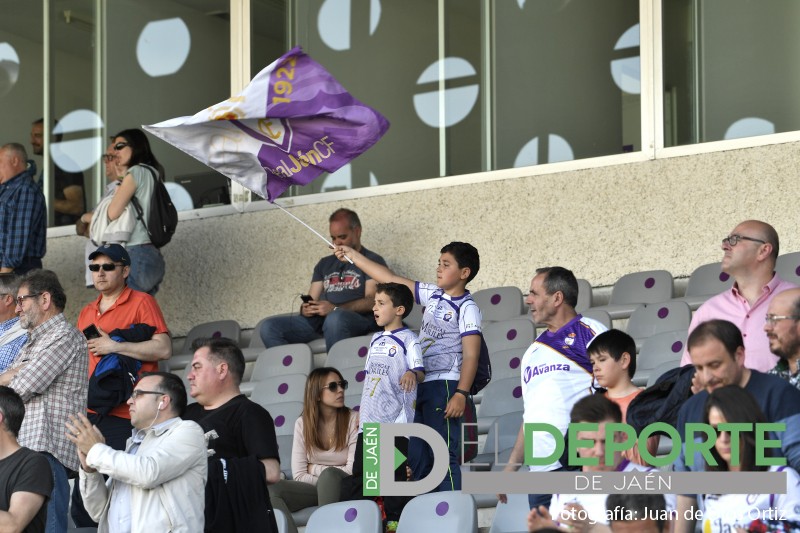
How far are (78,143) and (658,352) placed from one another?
594 centimetres

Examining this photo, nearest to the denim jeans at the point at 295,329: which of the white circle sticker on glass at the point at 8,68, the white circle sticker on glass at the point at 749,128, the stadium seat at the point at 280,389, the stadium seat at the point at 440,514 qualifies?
the stadium seat at the point at 280,389

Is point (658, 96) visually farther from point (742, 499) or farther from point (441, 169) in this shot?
point (742, 499)

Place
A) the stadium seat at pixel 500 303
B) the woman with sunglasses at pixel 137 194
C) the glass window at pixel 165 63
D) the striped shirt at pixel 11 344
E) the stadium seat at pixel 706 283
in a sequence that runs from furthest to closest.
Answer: the glass window at pixel 165 63 < the woman with sunglasses at pixel 137 194 < the stadium seat at pixel 500 303 < the stadium seat at pixel 706 283 < the striped shirt at pixel 11 344

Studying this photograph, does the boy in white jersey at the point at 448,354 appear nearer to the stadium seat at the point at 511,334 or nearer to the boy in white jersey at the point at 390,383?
the boy in white jersey at the point at 390,383

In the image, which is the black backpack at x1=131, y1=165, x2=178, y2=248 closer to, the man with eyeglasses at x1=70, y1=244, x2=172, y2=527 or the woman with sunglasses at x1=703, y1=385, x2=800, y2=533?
the man with eyeglasses at x1=70, y1=244, x2=172, y2=527

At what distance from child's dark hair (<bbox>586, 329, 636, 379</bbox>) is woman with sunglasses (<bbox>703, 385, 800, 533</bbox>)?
3.24 feet

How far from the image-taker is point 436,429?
645 cm

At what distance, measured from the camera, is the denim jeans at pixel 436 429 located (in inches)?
250

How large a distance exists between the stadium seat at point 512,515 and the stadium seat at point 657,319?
1986mm

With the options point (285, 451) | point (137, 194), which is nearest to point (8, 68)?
point (137, 194)

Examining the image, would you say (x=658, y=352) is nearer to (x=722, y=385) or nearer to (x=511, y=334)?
(x=511, y=334)

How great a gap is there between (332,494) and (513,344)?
6.03ft

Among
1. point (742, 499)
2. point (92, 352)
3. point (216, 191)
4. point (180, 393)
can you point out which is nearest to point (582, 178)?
point (216, 191)

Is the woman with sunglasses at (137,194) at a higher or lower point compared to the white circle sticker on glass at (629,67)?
lower
